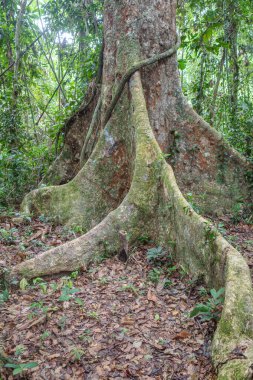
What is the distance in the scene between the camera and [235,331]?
265 centimetres

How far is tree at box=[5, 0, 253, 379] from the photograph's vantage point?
4676mm

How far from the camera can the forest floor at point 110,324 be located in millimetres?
2877

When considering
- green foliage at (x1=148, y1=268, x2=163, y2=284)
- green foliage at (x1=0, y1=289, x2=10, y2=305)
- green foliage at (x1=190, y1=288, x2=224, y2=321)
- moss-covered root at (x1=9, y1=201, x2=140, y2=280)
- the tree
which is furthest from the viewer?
the tree

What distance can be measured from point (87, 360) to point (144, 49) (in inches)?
187

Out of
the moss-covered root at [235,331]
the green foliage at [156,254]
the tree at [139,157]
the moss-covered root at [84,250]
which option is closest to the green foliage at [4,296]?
the moss-covered root at [84,250]

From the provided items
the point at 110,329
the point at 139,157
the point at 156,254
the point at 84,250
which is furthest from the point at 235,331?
the point at 139,157

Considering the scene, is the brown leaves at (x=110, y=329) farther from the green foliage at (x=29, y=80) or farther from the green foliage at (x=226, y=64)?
the green foliage at (x=226, y=64)

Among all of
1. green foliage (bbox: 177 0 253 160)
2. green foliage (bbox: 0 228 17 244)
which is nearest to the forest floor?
green foliage (bbox: 0 228 17 244)

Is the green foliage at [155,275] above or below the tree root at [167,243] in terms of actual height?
below

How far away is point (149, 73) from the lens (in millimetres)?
5992

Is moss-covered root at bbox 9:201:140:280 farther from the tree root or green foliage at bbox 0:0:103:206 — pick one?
green foliage at bbox 0:0:103:206

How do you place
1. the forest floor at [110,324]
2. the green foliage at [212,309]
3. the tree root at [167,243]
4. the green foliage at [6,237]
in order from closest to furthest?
the tree root at [167,243] → the forest floor at [110,324] → the green foliage at [212,309] → the green foliage at [6,237]

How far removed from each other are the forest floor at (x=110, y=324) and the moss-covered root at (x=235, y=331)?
20 centimetres

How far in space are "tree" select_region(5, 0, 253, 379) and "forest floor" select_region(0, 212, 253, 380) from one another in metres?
0.38
